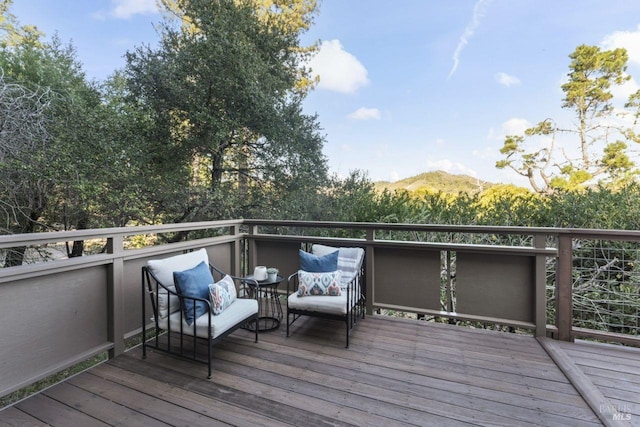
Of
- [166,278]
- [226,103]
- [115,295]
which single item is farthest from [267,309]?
[226,103]

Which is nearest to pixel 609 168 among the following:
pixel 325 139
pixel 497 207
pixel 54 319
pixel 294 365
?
pixel 497 207

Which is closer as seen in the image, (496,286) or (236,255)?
(496,286)

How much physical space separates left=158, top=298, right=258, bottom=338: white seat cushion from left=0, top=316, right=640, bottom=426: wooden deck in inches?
11.7

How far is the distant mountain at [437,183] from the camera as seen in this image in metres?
6.48

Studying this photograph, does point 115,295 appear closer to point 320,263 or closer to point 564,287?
point 320,263

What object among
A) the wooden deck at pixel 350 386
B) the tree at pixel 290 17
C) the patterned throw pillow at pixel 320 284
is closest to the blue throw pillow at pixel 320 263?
the patterned throw pillow at pixel 320 284

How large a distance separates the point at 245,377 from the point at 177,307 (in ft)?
2.69

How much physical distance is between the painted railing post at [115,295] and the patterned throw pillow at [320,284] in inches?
60.6

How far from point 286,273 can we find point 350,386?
2003mm

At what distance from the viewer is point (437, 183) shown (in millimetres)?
7148

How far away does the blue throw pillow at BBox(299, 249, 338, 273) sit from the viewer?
10.0 feet

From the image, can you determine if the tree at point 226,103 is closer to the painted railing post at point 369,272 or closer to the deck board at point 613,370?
the painted railing post at point 369,272

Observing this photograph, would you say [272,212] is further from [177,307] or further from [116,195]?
[177,307]

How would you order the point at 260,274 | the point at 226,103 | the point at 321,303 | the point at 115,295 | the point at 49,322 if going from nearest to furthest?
the point at 49,322
the point at 115,295
the point at 321,303
the point at 260,274
the point at 226,103
